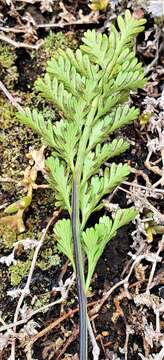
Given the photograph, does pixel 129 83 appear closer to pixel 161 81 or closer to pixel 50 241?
pixel 161 81

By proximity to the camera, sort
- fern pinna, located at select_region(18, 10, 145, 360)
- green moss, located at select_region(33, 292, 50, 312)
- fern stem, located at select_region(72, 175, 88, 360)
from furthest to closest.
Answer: green moss, located at select_region(33, 292, 50, 312) < fern pinna, located at select_region(18, 10, 145, 360) < fern stem, located at select_region(72, 175, 88, 360)

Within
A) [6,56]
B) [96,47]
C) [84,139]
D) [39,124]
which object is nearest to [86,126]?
[84,139]

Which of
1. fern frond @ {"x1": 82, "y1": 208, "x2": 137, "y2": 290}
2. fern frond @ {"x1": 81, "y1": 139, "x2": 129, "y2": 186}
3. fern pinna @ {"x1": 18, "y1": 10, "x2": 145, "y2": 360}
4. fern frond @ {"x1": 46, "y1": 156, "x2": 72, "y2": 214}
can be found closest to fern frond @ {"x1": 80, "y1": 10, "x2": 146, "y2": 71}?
fern pinna @ {"x1": 18, "y1": 10, "x2": 145, "y2": 360}

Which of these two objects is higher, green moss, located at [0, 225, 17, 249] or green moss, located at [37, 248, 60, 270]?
green moss, located at [0, 225, 17, 249]

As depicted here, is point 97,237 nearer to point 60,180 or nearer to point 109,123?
point 60,180

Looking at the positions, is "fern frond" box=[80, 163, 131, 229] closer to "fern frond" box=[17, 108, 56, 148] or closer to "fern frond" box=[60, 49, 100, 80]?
"fern frond" box=[17, 108, 56, 148]

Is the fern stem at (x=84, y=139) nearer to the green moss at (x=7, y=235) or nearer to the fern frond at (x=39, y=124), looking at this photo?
the fern frond at (x=39, y=124)

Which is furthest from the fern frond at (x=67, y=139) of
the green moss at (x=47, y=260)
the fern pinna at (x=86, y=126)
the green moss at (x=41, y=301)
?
the green moss at (x=41, y=301)

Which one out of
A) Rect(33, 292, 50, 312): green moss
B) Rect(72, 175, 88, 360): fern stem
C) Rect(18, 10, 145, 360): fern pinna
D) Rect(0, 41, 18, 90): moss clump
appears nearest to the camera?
Rect(72, 175, 88, 360): fern stem
